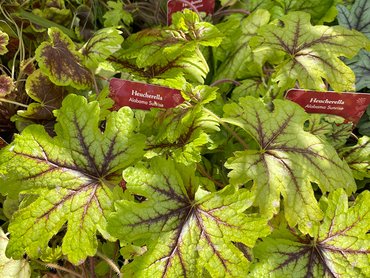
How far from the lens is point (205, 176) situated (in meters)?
1.38

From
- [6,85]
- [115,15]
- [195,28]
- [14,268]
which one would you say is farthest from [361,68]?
[14,268]

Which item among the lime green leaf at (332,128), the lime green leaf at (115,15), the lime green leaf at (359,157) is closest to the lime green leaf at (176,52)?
the lime green leaf at (115,15)

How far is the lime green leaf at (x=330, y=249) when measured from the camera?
1.11m

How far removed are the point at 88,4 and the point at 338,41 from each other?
3.30 feet

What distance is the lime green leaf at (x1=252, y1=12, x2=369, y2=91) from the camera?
4.32 feet

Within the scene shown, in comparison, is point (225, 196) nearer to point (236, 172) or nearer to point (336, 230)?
point (236, 172)

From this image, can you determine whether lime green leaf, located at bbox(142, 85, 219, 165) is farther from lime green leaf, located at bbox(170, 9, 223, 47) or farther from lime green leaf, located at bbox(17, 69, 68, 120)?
lime green leaf, located at bbox(17, 69, 68, 120)

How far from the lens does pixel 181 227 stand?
1.08 m

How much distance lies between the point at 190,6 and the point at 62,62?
0.53m

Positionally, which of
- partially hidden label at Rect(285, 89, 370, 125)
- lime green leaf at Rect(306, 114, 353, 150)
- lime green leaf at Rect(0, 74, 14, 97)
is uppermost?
lime green leaf at Rect(0, 74, 14, 97)

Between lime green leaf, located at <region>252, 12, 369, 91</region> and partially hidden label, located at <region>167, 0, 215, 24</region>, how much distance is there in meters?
0.37

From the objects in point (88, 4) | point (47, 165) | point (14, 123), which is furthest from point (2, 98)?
point (88, 4)

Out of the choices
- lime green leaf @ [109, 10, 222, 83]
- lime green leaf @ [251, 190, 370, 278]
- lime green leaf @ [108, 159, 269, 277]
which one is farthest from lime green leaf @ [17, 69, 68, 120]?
lime green leaf @ [251, 190, 370, 278]

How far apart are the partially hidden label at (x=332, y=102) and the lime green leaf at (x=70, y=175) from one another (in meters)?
0.52
